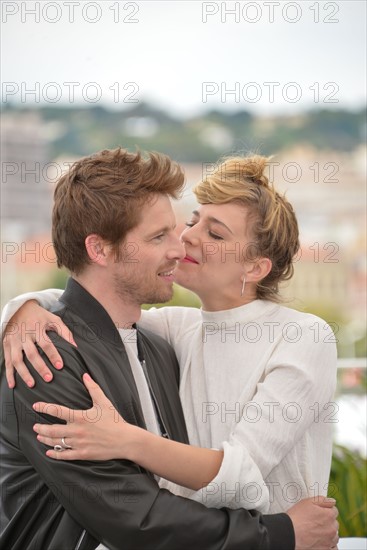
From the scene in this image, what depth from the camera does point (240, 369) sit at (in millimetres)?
1824

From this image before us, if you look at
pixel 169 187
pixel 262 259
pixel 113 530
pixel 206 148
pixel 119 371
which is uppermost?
pixel 206 148

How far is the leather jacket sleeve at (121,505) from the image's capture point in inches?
59.7

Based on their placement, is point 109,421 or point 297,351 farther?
point 297,351

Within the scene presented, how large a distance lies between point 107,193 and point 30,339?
372mm

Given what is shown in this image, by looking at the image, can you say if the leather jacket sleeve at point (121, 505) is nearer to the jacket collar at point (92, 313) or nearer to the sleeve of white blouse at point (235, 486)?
the sleeve of white blouse at point (235, 486)

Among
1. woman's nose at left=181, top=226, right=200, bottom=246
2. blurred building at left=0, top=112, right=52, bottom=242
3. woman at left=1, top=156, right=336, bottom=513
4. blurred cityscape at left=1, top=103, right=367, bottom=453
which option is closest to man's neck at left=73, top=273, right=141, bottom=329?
woman at left=1, top=156, right=336, bottom=513

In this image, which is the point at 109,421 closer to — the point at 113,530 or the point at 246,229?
the point at 113,530

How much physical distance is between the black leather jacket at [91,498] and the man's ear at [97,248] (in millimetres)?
150

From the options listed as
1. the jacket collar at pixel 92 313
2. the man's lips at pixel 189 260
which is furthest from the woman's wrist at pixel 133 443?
the man's lips at pixel 189 260

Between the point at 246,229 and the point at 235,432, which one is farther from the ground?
the point at 246,229

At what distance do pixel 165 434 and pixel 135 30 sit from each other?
21882mm

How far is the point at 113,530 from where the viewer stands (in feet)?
5.01

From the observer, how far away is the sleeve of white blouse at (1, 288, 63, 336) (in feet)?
5.77

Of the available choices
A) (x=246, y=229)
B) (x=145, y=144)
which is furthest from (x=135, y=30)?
(x=246, y=229)
